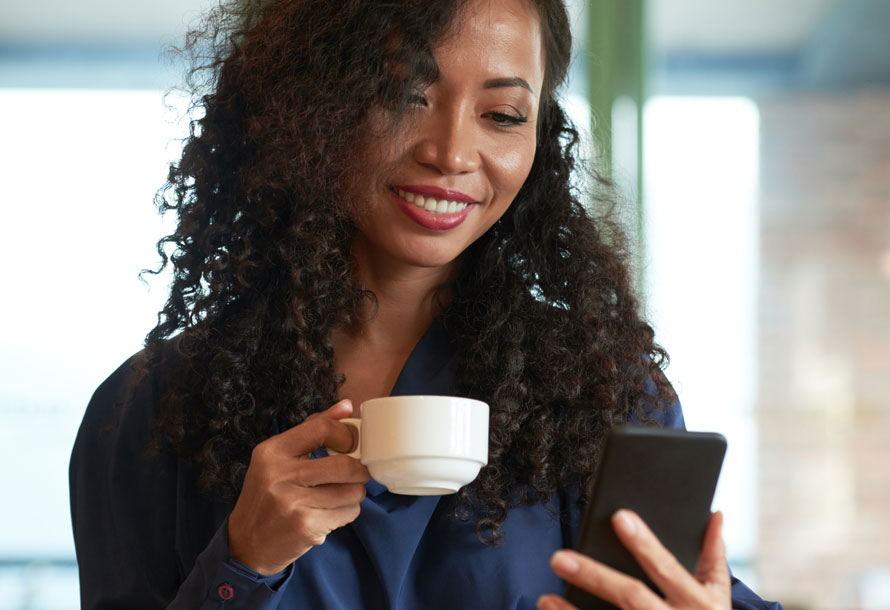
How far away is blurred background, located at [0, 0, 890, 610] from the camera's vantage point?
7.77 ft

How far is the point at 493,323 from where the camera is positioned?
54.5 inches

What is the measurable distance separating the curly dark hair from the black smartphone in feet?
1.24

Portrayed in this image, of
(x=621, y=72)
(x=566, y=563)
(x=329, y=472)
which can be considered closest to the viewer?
(x=566, y=563)

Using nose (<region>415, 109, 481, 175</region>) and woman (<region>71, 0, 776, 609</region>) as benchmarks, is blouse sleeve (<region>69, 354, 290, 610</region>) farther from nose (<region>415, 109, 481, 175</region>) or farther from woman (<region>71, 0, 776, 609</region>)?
nose (<region>415, 109, 481, 175</region>)

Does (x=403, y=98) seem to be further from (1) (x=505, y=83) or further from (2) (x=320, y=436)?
(2) (x=320, y=436)

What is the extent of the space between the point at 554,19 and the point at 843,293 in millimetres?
1558

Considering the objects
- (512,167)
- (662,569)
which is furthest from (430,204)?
(662,569)

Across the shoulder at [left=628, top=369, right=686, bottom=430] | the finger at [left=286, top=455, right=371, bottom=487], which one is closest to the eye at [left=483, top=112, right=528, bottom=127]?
the shoulder at [left=628, top=369, right=686, bottom=430]

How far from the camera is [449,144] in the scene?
1.25m

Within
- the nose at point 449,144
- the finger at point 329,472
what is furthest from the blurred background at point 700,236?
the finger at point 329,472

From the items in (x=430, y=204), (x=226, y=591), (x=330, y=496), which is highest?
(x=430, y=204)

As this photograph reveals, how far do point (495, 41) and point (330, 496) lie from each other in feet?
2.10

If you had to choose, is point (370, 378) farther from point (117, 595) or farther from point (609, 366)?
point (117, 595)

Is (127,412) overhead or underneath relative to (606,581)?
overhead
